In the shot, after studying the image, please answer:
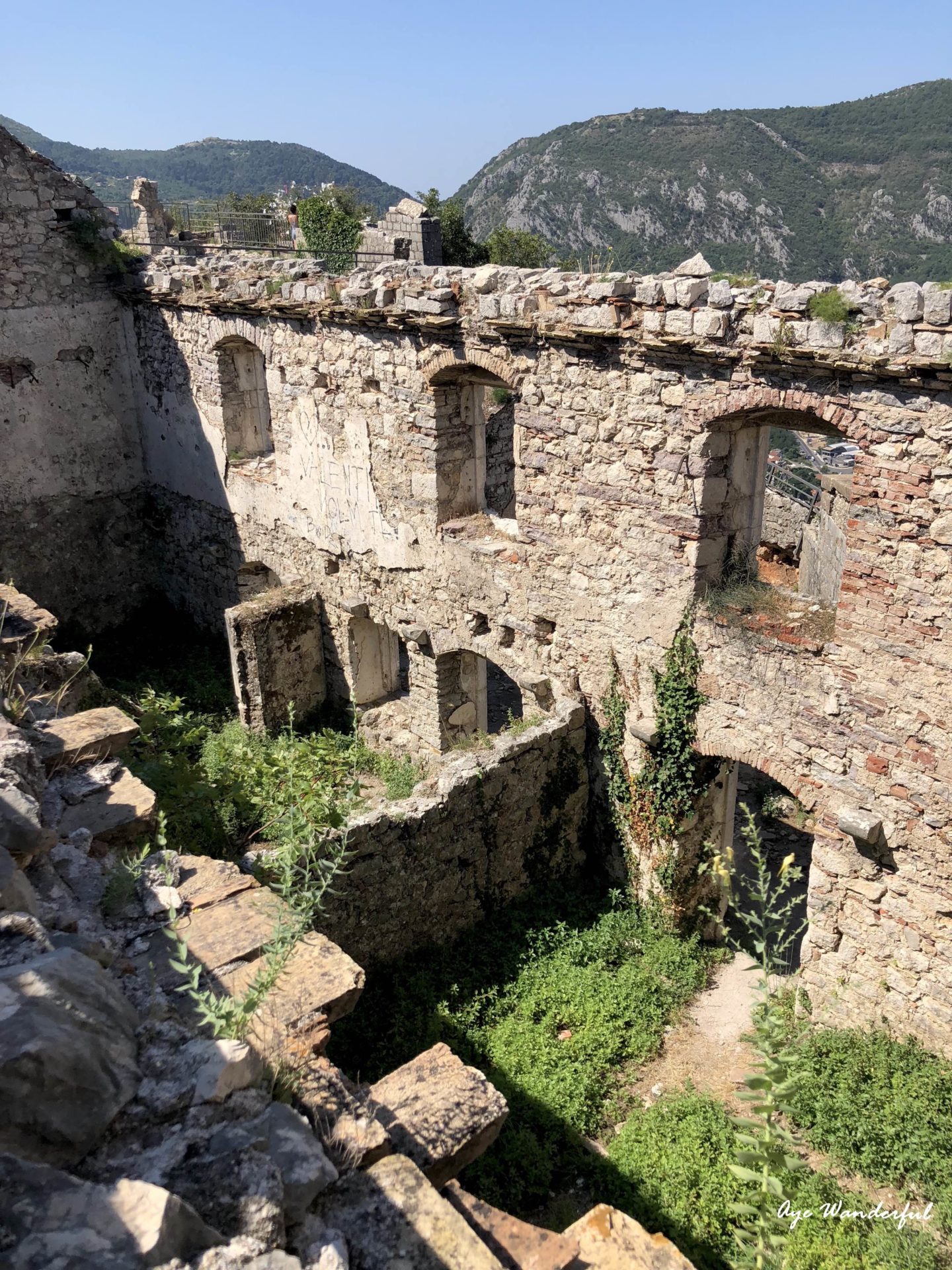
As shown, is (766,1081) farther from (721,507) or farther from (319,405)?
(319,405)

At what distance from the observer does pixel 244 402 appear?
42.2ft

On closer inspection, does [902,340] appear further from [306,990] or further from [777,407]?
[306,990]

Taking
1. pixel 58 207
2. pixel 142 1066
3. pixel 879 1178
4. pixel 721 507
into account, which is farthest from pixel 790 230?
pixel 142 1066

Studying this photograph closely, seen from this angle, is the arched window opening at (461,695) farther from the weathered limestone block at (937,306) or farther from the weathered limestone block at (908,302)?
the weathered limestone block at (937,306)

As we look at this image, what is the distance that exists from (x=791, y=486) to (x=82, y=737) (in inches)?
492

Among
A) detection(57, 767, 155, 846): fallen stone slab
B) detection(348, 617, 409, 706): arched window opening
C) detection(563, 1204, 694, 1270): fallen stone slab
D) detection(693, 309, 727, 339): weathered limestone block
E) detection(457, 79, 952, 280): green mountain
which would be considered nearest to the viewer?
detection(563, 1204, 694, 1270): fallen stone slab

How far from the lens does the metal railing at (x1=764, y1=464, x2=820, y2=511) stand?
47.5ft

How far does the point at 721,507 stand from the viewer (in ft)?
25.4

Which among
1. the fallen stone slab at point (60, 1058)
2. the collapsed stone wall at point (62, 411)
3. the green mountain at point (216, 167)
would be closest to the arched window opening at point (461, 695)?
the collapsed stone wall at point (62, 411)

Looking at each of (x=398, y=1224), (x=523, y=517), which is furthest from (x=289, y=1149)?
(x=523, y=517)

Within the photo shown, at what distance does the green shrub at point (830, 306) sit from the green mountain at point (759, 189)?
34.9 meters

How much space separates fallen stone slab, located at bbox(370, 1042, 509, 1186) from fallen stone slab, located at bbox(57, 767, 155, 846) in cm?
171

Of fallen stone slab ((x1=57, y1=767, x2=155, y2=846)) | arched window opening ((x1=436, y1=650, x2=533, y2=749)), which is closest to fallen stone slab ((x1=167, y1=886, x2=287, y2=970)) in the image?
fallen stone slab ((x1=57, y1=767, x2=155, y2=846))

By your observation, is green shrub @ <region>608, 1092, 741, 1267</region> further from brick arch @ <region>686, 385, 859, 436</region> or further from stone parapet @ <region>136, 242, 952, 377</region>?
stone parapet @ <region>136, 242, 952, 377</region>
